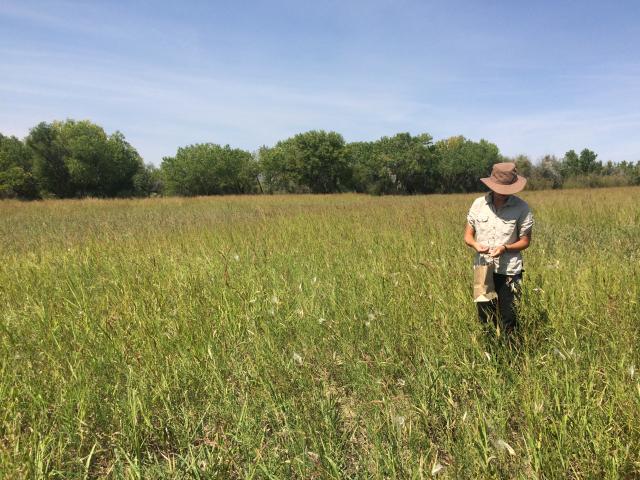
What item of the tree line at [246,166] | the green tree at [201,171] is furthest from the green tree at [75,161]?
the green tree at [201,171]

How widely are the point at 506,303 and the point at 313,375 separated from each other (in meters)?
1.66

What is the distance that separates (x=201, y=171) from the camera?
54500mm

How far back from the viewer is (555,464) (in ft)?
Answer: 5.13

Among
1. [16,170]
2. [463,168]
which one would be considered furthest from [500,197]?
[463,168]

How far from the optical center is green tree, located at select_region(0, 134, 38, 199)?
41.5m

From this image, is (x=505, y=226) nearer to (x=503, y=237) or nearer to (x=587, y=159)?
(x=503, y=237)

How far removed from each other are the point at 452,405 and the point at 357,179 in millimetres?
58393

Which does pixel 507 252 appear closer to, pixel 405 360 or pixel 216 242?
pixel 405 360

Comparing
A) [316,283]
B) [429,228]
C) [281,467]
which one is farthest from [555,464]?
[429,228]

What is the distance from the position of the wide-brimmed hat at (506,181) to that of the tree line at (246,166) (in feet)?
171

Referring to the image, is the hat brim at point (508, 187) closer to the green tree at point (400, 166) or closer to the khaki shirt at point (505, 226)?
the khaki shirt at point (505, 226)

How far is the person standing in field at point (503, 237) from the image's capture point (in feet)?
8.43

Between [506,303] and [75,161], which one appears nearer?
[506,303]

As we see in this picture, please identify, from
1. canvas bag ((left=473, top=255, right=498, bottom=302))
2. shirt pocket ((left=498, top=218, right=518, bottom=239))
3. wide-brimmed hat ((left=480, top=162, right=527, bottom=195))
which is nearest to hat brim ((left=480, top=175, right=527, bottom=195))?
wide-brimmed hat ((left=480, top=162, right=527, bottom=195))
